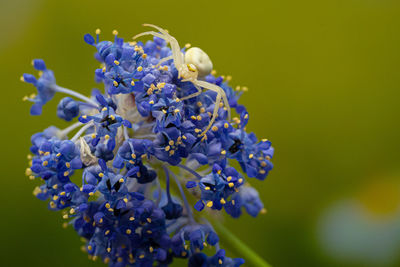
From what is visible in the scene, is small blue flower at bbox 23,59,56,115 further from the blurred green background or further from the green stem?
the blurred green background

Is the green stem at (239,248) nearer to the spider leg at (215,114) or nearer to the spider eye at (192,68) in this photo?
the spider leg at (215,114)

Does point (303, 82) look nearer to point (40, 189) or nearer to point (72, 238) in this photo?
point (72, 238)

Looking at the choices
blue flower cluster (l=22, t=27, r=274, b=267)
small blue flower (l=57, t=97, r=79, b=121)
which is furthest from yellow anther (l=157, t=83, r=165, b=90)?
small blue flower (l=57, t=97, r=79, b=121)

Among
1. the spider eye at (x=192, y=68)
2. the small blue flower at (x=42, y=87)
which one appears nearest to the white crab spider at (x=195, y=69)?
the spider eye at (x=192, y=68)

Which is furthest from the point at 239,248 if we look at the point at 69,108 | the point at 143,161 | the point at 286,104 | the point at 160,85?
the point at 286,104

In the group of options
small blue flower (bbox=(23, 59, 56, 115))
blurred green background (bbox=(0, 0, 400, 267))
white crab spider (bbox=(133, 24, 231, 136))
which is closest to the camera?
white crab spider (bbox=(133, 24, 231, 136))

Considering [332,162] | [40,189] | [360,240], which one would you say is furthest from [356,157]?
[40,189]
